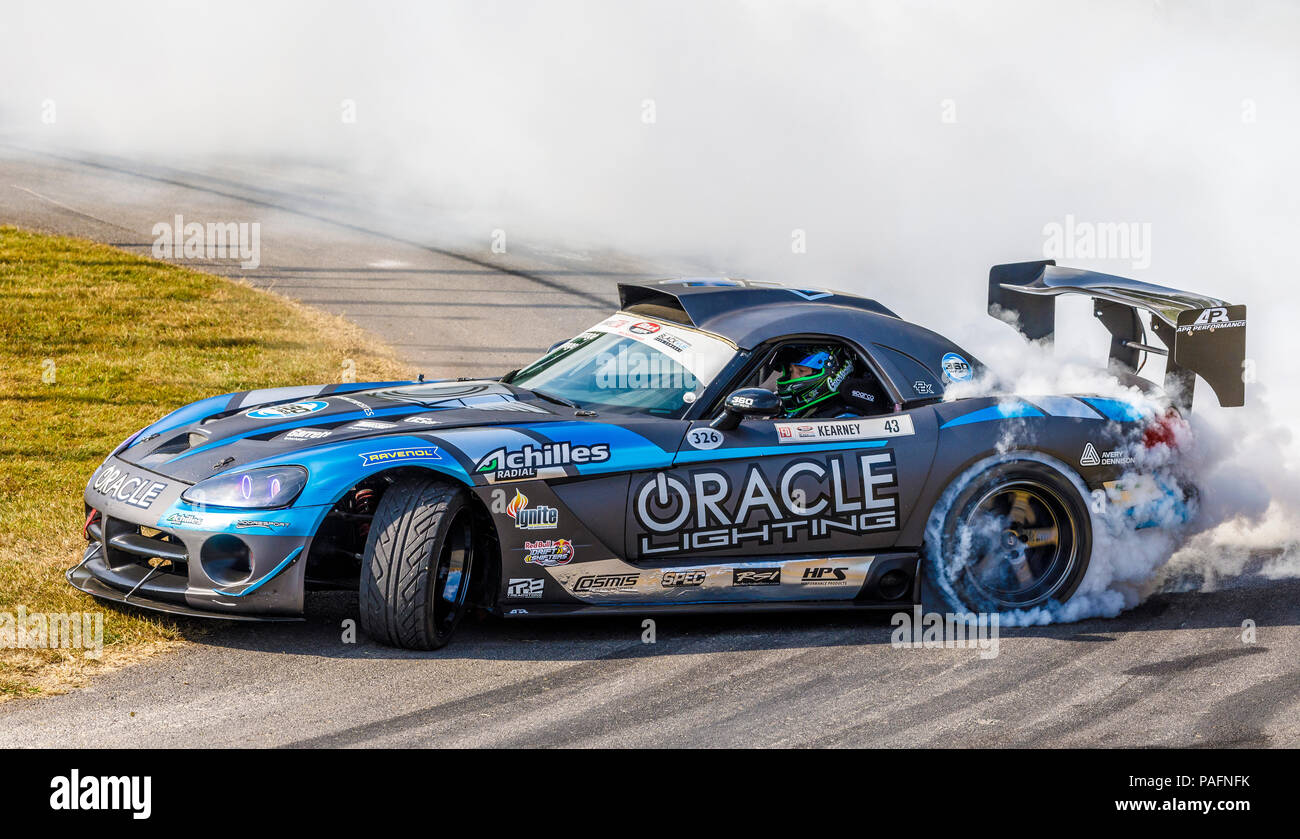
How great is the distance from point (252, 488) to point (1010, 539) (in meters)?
3.65

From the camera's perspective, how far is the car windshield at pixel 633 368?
6297 mm

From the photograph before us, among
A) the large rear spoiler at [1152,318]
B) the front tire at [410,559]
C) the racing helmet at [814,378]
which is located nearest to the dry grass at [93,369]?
the front tire at [410,559]

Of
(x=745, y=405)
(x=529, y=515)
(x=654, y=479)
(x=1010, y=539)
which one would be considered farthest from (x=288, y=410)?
(x=1010, y=539)

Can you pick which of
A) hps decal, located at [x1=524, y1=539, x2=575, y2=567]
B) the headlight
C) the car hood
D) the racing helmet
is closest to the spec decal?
hps decal, located at [x1=524, y1=539, x2=575, y2=567]

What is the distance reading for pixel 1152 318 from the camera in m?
7.14

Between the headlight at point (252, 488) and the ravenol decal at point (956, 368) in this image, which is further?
the ravenol decal at point (956, 368)

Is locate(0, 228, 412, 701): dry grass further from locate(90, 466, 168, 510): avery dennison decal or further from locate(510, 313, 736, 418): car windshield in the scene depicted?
locate(510, 313, 736, 418): car windshield

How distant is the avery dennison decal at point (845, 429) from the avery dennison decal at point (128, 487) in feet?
9.18

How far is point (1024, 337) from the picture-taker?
25.3 feet

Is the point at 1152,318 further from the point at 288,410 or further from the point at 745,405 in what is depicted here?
the point at 288,410

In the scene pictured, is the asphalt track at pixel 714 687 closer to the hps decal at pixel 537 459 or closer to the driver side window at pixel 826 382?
the hps decal at pixel 537 459

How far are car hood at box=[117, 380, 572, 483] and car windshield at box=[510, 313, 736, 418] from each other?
22 centimetres

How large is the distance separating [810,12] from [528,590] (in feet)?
70.7

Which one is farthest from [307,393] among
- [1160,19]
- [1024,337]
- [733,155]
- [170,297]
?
[1160,19]
